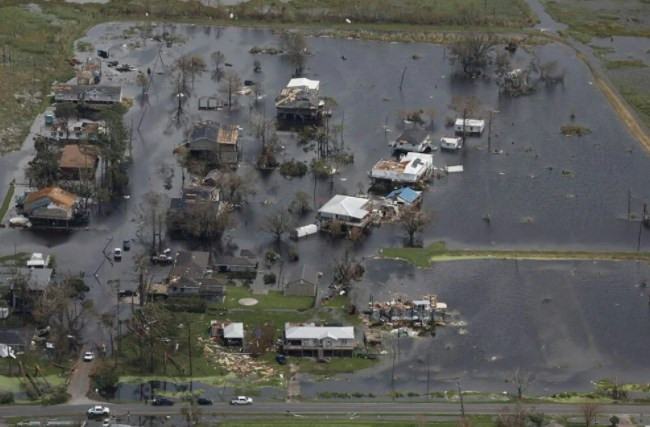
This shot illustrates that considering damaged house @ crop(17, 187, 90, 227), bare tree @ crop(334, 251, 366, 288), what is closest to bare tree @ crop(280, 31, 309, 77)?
damaged house @ crop(17, 187, 90, 227)

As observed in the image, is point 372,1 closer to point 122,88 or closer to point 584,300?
point 122,88

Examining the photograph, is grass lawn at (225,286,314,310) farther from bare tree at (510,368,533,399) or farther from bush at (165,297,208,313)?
bare tree at (510,368,533,399)

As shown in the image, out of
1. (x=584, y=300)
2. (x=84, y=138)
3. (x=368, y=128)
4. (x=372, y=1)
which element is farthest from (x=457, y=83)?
(x=584, y=300)

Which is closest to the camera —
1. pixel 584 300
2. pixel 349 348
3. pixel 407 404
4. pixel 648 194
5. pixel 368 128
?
pixel 407 404

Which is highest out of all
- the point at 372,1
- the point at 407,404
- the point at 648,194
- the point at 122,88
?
the point at 372,1

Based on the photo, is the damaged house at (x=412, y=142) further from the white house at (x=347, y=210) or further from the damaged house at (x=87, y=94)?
the damaged house at (x=87, y=94)

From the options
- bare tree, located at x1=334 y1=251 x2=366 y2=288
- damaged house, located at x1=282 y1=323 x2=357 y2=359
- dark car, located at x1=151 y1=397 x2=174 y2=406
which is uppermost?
bare tree, located at x1=334 y1=251 x2=366 y2=288

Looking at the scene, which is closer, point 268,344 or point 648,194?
point 268,344
